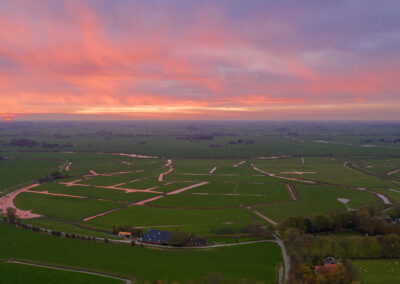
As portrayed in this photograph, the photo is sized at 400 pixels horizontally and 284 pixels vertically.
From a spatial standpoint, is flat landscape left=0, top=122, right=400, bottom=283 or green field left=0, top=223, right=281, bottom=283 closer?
green field left=0, top=223, right=281, bottom=283

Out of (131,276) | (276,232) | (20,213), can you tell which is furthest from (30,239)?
(276,232)

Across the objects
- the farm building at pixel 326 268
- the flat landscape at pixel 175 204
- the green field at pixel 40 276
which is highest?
the farm building at pixel 326 268

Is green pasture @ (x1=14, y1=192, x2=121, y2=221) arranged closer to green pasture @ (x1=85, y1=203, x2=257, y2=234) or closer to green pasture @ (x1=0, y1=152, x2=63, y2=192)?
green pasture @ (x1=85, y1=203, x2=257, y2=234)

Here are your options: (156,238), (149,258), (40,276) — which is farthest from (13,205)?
(149,258)

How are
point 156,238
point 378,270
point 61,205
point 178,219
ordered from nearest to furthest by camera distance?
point 378,270 → point 156,238 → point 178,219 → point 61,205

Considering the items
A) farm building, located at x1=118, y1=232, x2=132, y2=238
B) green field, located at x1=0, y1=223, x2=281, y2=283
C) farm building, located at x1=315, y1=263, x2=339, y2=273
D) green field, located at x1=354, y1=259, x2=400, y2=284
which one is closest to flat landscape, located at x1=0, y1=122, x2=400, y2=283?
green field, located at x1=0, y1=223, x2=281, y2=283

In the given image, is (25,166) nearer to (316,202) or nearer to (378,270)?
(316,202)

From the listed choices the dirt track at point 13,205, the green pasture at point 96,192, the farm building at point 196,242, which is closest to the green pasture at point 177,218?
the farm building at point 196,242

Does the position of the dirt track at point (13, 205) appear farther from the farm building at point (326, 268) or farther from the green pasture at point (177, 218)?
the farm building at point (326, 268)

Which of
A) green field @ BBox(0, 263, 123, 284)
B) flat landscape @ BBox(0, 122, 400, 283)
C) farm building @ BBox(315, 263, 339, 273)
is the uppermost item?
farm building @ BBox(315, 263, 339, 273)
